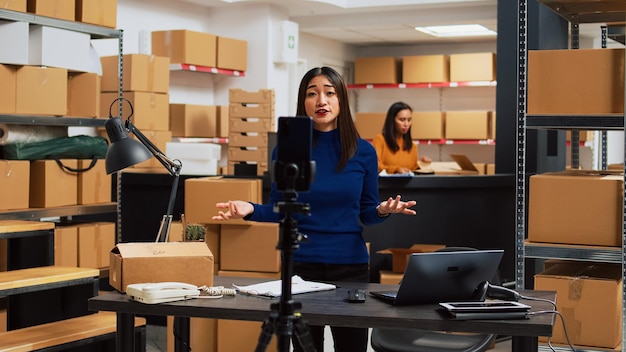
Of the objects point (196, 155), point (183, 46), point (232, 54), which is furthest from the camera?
point (232, 54)

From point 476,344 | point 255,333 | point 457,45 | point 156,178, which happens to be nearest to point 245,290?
point 476,344

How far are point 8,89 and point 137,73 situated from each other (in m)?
1.54

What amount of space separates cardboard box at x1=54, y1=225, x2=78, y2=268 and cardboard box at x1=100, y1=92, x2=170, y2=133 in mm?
1227

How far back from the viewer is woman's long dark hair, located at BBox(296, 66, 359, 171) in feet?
9.43

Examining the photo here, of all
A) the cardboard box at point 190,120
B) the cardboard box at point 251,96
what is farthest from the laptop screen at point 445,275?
the cardboard box at point 190,120

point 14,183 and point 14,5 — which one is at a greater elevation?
point 14,5

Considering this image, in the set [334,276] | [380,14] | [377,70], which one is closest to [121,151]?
[334,276]

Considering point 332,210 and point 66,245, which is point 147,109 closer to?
point 66,245

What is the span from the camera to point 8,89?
438 cm

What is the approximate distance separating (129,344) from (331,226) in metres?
0.75

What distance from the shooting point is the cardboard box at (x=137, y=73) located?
18.8ft

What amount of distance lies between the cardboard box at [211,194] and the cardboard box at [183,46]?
291 centimetres

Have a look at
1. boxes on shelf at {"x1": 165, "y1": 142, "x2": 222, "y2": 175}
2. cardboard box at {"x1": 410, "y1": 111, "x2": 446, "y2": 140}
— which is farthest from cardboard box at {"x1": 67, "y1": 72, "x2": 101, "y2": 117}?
cardboard box at {"x1": 410, "y1": 111, "x2": 446, "y2": 140}

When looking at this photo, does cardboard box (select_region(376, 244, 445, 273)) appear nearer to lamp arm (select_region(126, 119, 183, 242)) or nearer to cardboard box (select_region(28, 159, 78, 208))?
cardboard box (select_region(28, 159, 78, 208))
